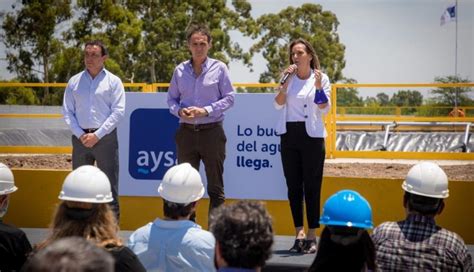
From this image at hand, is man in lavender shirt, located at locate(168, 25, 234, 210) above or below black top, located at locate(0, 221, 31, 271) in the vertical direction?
above

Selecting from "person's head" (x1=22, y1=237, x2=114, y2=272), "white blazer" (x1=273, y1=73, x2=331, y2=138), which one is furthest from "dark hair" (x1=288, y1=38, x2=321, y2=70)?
"person's head" (x1=22, y1=237, x2=114, y2=272)

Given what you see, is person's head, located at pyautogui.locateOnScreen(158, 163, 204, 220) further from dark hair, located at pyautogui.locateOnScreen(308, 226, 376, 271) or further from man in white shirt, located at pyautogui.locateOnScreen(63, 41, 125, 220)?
man in white shirt, located at pyautogui.locateOnScreen(63, 41, 125, 220)

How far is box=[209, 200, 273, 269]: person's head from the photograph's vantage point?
2.87 m

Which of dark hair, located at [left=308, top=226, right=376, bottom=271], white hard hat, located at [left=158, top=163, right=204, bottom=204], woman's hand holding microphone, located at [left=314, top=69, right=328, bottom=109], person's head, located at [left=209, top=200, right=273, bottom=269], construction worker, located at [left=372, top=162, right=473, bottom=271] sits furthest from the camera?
woman's hand holding microphone, located at [left=314, top=69, right=328, bottom=109]

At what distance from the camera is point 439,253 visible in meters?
3.74

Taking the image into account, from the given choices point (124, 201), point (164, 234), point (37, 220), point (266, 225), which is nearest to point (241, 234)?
point (266, 225)

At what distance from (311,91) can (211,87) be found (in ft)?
2.90

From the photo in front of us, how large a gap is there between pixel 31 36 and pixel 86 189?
33880 millimetres

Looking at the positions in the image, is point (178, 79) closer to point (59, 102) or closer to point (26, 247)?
point (26, 247)

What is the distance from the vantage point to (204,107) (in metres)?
7.14

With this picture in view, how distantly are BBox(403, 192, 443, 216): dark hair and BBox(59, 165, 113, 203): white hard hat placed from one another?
4.82 feet

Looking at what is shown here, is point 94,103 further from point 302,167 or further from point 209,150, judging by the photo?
point 302,167

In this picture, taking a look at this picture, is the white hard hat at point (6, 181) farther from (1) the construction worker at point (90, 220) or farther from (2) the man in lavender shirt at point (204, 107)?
(2) the man in lavender shirt at point (204, 107)

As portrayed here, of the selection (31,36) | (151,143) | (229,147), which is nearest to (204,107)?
(229,147)
